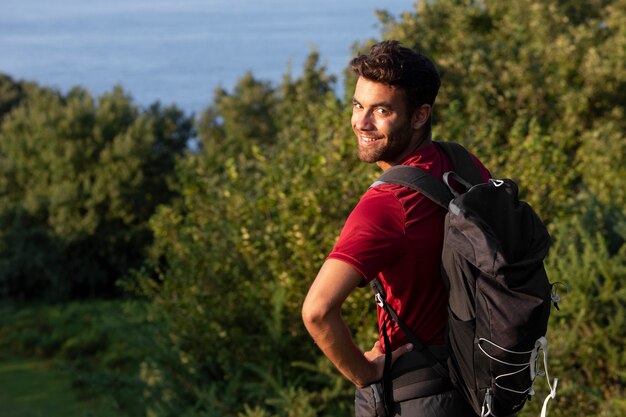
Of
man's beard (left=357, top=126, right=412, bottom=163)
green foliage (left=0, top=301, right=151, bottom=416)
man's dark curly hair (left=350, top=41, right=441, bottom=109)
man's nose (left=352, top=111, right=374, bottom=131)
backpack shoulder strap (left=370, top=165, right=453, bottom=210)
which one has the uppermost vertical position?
man's dark curly hair (left=350, top=41, right=441, bottom=109)

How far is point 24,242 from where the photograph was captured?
21188 mm

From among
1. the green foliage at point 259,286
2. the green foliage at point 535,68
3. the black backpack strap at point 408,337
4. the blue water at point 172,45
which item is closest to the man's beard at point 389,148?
the black backpack strap at point 408,337

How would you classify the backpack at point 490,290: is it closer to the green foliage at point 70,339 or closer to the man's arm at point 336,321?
the man's arm at point 336,321

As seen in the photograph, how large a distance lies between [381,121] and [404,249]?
41 centimetres

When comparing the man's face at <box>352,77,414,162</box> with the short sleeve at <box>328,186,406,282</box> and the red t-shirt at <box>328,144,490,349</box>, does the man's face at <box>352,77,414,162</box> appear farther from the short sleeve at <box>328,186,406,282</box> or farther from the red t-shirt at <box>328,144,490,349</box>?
the short sleeve at <box>328,186,406,282</box>

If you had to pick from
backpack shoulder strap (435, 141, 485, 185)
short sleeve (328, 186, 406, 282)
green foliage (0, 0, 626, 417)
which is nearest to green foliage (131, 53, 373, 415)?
green foliage (0, 0, 626, 417)

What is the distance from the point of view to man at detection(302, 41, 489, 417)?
2.63 meters

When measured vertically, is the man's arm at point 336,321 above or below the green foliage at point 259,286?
above

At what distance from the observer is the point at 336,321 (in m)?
2.70

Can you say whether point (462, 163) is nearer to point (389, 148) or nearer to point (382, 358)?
point (389, 148)

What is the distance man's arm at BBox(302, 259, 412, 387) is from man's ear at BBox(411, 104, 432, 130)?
0.53 meters

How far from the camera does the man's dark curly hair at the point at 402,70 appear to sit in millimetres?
2811

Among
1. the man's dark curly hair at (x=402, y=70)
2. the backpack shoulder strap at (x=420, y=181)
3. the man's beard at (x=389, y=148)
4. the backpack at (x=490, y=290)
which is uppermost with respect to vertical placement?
the man's dark curly hair at (x=402, y=70)

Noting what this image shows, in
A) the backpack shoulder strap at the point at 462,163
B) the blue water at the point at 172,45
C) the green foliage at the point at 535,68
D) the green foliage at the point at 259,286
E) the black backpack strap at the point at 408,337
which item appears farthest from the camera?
the blue water at the point at 172,45
